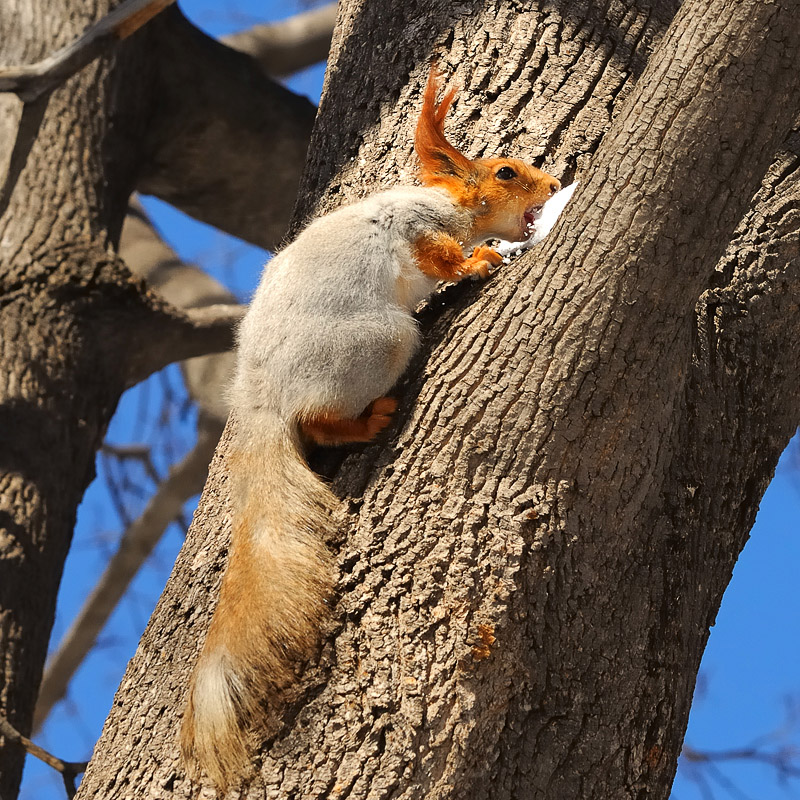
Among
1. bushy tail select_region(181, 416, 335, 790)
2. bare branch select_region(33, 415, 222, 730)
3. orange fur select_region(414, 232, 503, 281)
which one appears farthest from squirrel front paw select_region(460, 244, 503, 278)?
bare branch select_region(33, 415, 222, 730)

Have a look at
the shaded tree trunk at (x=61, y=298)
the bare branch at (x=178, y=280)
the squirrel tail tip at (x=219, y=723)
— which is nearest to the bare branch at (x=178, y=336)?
the shaded tree trunk at (x=61, y=298)

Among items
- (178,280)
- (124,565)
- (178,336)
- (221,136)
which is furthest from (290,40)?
(124,565)

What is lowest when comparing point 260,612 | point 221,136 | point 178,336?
point 260,612

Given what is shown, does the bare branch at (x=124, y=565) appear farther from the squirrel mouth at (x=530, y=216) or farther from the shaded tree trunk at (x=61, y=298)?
the squirrel mouth at (x=530, y=216)

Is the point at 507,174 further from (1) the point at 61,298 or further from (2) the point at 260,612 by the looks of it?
(1) the point at 61,298

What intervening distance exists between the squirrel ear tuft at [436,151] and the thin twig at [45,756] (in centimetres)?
206

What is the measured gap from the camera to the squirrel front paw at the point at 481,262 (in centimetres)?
249

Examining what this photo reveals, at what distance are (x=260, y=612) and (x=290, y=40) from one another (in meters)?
5.06

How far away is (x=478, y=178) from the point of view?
2.79 metres

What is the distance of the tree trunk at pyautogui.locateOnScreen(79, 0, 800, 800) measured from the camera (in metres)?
2.08

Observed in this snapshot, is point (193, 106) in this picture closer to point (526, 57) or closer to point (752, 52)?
point (526, 57)

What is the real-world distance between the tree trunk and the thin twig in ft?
2.95

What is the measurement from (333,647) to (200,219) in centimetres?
431

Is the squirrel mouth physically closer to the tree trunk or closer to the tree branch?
the tree trunk
